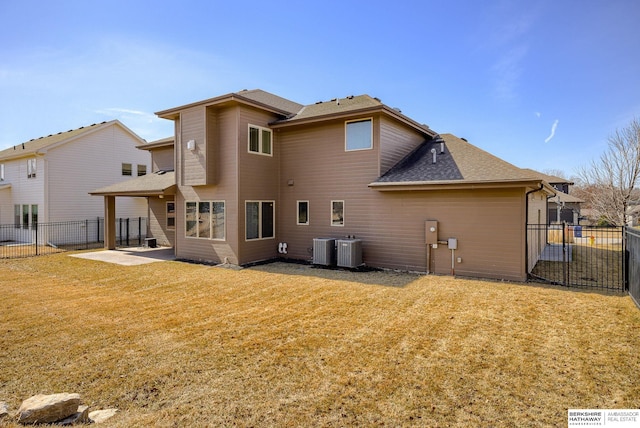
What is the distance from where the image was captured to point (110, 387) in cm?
380

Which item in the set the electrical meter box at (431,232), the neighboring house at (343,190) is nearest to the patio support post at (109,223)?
the neighboring house at (343,190)

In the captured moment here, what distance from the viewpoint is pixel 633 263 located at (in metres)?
7.29

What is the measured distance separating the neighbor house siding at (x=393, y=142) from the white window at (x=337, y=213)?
6.09 feet

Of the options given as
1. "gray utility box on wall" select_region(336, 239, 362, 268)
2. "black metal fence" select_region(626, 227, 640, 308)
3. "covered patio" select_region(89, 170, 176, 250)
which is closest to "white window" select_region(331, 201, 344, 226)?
"gray utility box on wall" select_region(336, 239, 362, 268)

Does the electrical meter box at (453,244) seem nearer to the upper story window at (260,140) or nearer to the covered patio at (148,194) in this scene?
the upper story window at (260,140)

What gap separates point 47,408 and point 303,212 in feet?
32.5

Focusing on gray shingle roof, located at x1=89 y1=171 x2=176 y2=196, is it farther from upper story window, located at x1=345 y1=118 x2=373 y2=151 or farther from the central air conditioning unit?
upper story window, located at x1=345 y1=118 x2=373 y2=151

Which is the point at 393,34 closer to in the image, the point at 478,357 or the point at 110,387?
the point at 478,357

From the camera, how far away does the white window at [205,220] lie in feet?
39.1

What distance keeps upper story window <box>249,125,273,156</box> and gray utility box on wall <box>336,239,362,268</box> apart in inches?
176

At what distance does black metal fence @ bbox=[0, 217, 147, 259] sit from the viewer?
16500mm

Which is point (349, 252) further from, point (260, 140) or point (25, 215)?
point (25, 215)

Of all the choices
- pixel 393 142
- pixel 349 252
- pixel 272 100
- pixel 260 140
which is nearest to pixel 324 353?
pixel 349 252

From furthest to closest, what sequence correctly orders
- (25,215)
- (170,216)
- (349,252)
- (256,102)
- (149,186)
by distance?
(25,215), (170,216), (149,186), (256,102), (349,252)
